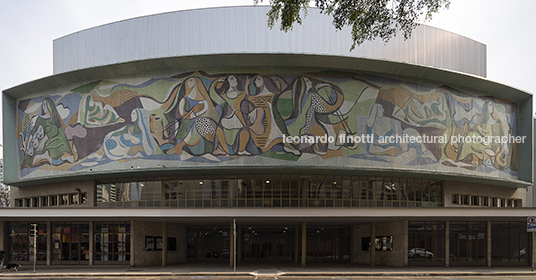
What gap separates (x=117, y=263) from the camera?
96.4 ft

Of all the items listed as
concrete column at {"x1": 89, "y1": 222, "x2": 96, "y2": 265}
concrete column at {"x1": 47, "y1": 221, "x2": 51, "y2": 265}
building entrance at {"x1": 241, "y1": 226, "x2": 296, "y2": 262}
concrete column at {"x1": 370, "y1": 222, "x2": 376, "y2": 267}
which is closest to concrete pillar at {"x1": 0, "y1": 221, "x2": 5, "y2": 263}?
concrete column at {"x1": 47, "y1": 221, "x2": 51, "y2": 265}

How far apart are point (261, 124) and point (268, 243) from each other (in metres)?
12.6

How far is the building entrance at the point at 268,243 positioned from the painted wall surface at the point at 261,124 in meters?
9.88

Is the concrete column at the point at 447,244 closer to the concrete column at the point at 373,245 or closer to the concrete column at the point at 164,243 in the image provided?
the concrete column at the point at 373,245

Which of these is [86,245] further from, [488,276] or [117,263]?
[488,276]

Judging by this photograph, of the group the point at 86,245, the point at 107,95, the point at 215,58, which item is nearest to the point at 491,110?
the point at 215,58

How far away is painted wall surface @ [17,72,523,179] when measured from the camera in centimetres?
2786

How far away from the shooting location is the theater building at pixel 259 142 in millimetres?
27828

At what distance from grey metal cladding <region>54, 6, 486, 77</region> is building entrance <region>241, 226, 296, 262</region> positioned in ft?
50.0

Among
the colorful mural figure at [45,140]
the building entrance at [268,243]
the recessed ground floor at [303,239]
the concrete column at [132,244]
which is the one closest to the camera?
the concrete column at [132,244]

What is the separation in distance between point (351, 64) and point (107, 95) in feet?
57.6

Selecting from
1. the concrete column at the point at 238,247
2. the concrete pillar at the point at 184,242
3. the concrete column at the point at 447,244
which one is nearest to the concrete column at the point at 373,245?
the concrete column at the point at 447,244

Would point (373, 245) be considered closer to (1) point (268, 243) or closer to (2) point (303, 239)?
(2) point (303, 239)

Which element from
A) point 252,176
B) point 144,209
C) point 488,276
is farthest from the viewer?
point 252,176
